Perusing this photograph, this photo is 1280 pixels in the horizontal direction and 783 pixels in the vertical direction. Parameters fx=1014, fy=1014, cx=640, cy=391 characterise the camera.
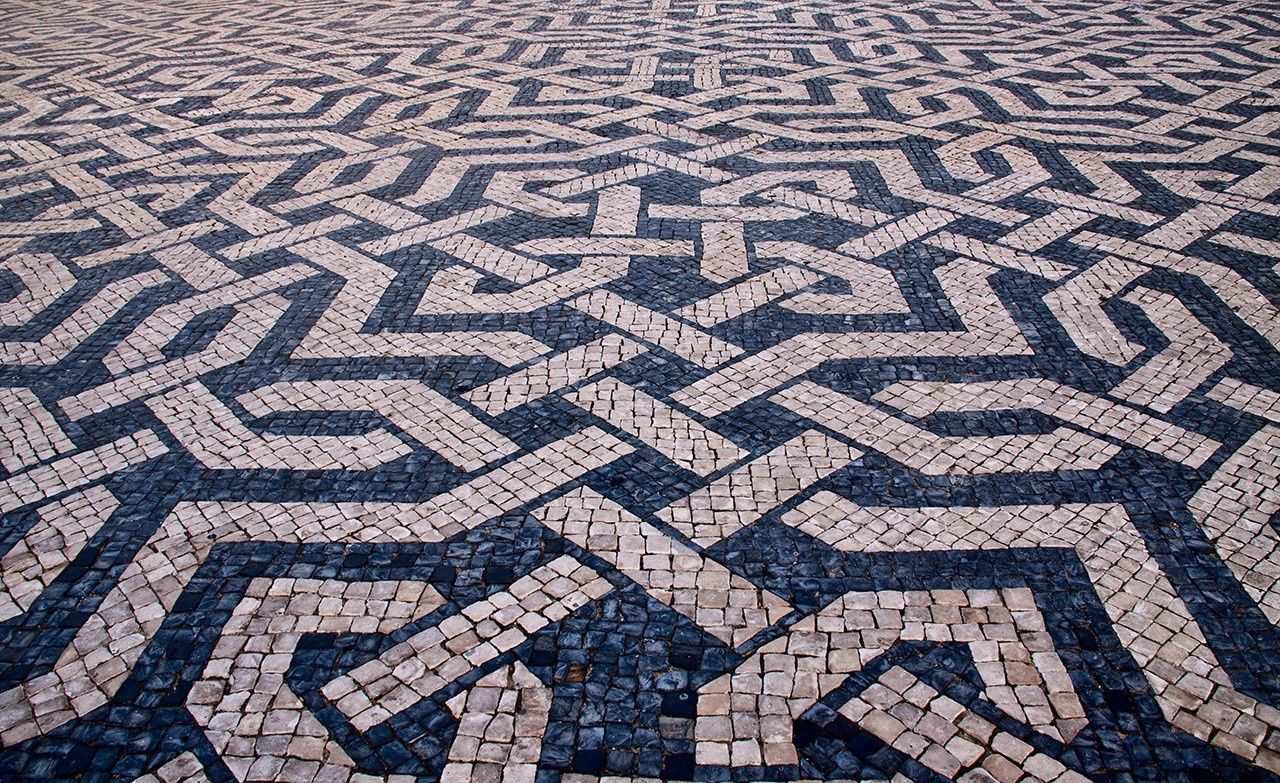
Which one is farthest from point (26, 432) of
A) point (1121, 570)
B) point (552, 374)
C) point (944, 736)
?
point (1121, 570)

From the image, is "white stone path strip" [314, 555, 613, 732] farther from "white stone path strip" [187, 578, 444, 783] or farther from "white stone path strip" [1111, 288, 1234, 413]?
"white stone path strip" [1111, 288, 1234, 413]

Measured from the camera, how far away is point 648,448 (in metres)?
4.43

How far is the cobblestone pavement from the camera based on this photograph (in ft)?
10.4

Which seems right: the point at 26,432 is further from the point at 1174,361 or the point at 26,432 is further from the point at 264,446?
the point at 1174,361

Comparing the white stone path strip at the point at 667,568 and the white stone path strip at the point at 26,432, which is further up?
the white stone path strip at the point at 667,568

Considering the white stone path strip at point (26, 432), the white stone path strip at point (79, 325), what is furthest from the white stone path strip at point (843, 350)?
the white stone path strip at point (79, 325)

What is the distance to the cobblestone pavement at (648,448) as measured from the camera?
3.16 metres

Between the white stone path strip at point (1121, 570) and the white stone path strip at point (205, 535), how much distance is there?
1.06 meters

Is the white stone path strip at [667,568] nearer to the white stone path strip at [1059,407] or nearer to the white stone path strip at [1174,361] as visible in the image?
the white stone path strip at [1059,407]

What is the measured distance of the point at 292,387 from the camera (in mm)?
4980

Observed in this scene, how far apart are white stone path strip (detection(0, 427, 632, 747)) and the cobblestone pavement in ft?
0.06

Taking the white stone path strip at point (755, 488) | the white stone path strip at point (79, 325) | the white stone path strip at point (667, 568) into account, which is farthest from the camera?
the white stone path strip at point (79, 325)

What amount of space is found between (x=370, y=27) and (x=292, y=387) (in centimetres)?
999

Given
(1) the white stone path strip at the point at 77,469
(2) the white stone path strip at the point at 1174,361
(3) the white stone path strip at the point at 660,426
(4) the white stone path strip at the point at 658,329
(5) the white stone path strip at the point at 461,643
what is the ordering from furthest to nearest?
(4) the white stone path strip at the point at 658,329, (2) the white stone path strip at the point at 1174,361, (3) the white stone path strip at the point at 660,426, (1) the white stone path strip at the point at 77,469, (5) the white stone path strip at the point at 461,643
